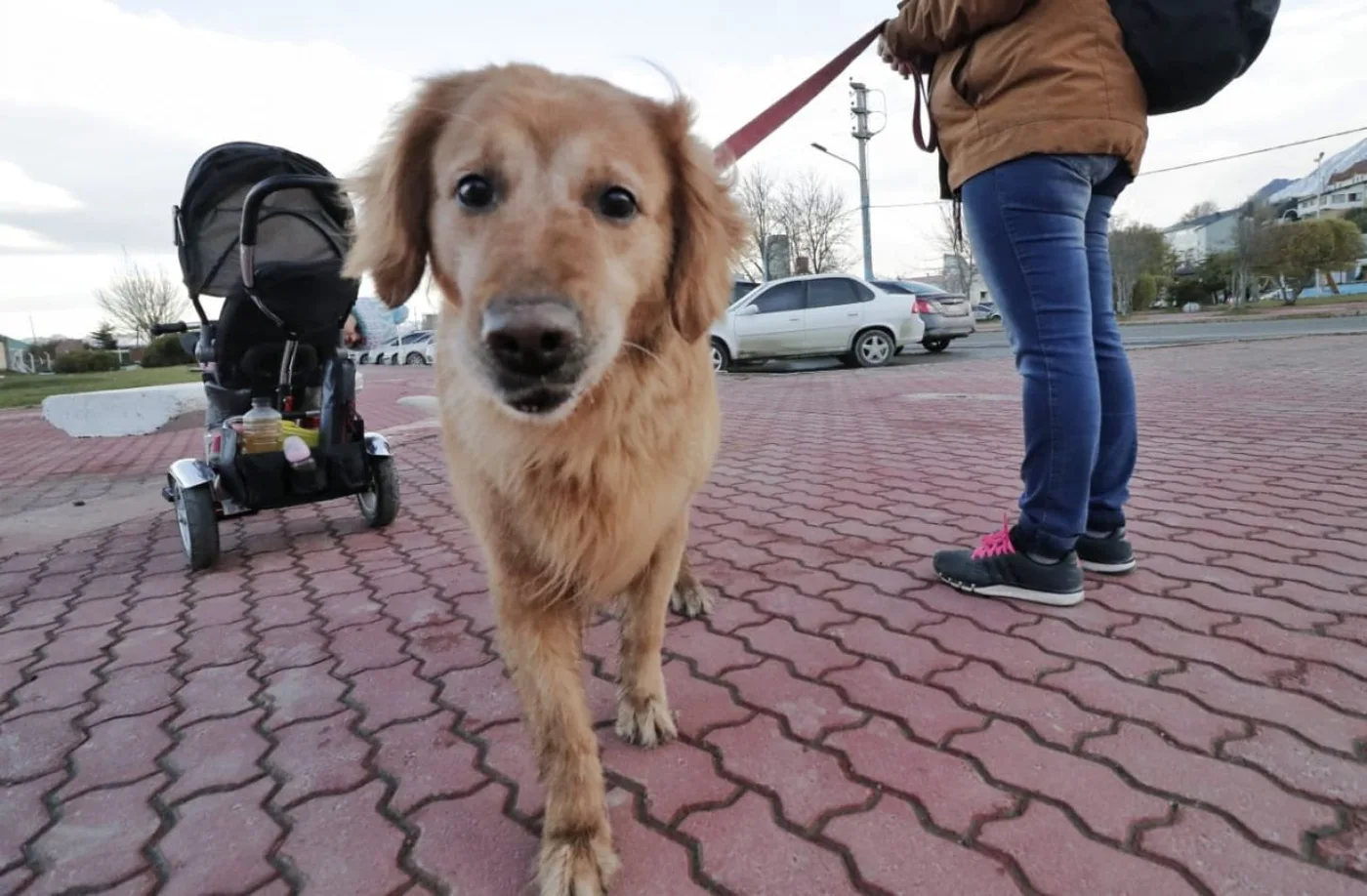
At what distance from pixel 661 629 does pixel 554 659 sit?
401 millimetres

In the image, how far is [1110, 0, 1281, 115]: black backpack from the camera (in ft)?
7.02

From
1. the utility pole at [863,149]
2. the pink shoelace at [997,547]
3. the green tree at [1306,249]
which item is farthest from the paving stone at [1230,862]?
the green tree at [1306,249]

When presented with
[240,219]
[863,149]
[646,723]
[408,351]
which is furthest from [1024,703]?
[408,351]

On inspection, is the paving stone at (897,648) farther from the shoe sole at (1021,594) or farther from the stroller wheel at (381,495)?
the stroller wheel at (381,495)

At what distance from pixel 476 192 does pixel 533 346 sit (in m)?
0.54

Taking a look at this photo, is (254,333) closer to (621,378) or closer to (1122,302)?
(621,378)

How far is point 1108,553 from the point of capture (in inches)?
110

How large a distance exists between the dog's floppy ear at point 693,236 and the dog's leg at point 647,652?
559mm

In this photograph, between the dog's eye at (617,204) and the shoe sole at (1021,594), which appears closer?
the dog's eye at (617,204)

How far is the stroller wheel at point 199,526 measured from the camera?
3.47 meters

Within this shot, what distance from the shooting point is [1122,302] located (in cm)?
4791

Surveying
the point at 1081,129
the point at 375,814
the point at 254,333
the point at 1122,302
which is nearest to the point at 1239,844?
the point at 375,814

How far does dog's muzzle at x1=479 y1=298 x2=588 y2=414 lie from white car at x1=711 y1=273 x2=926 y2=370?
12.3m

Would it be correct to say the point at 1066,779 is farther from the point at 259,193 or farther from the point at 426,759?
the point at 259,193
